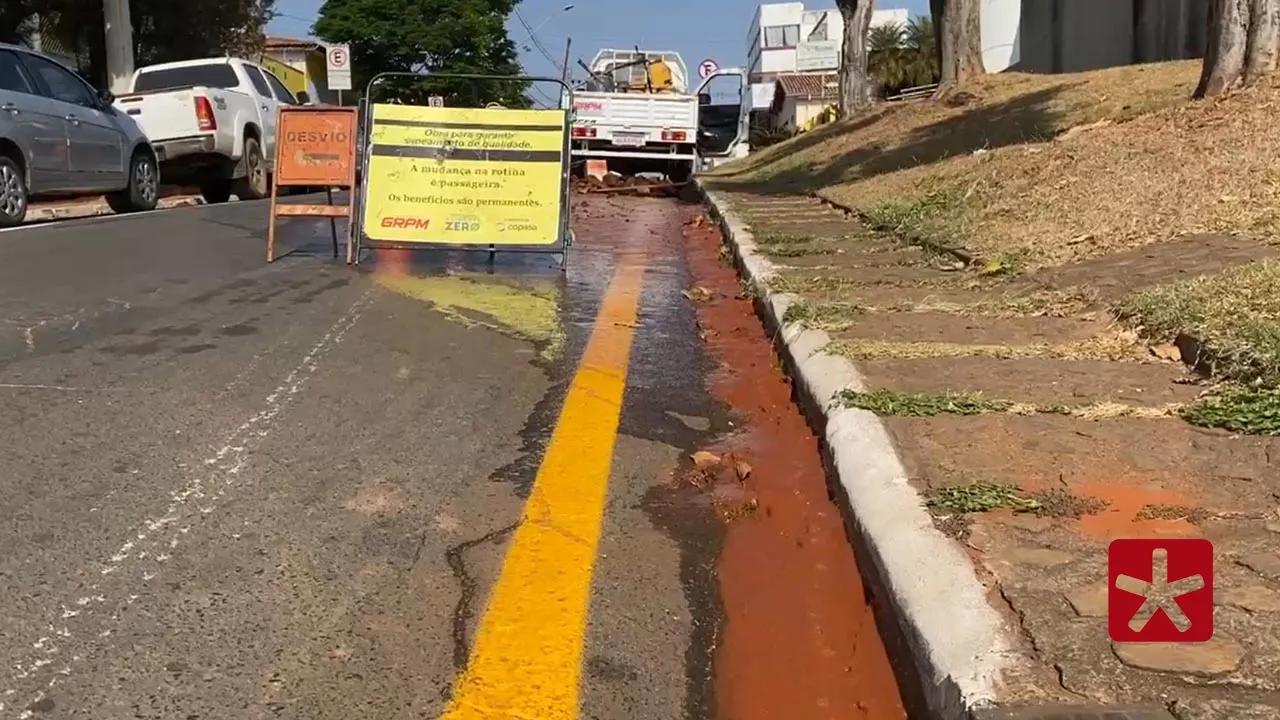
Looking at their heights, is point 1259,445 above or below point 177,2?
below

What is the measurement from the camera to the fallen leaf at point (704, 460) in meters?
4.33

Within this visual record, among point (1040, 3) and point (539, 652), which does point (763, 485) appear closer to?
point (539, 652)

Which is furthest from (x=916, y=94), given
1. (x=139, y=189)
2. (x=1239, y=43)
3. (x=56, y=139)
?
(x=56, y=139)

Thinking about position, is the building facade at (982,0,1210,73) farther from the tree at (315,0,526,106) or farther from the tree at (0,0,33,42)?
the tree at (315,0,526,106)

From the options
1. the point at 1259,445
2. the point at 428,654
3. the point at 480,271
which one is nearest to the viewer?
the point at 428,654

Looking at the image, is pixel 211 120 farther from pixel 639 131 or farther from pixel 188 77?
pixel 639 131

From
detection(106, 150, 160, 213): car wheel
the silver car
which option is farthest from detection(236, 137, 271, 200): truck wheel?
the silver car

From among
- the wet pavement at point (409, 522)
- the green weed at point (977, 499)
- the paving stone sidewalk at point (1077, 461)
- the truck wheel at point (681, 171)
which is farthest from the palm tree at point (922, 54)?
the green weed at point (977, 499)

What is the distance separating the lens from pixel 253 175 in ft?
56.2

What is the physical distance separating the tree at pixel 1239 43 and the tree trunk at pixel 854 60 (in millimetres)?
13642

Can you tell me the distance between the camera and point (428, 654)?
285cm

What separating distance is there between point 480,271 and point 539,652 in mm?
6346

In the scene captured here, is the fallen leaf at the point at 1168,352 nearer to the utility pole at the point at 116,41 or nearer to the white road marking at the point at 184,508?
the white road marking at the point at 184,508

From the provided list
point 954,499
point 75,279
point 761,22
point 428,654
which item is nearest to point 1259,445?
point 954,499
